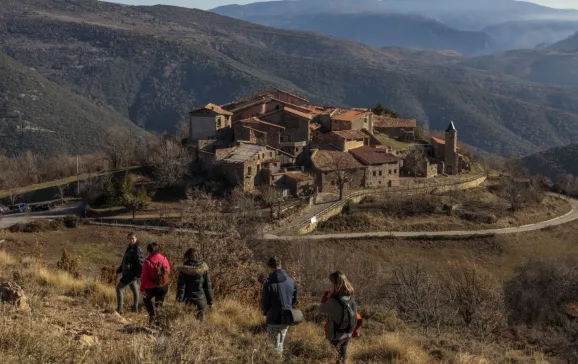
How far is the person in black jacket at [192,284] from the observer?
8844 millimetres

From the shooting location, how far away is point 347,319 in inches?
300

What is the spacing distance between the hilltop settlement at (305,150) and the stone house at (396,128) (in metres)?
1.27

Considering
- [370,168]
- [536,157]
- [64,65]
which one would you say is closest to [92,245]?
[370,168]

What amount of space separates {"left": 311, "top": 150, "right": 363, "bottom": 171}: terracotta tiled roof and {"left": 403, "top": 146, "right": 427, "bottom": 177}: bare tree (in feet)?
19.6

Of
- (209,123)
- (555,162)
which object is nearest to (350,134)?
(209,123)

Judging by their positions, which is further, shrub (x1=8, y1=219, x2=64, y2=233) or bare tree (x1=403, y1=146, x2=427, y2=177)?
bare tree (x1=403, y1=146, x2=427, y2=177)

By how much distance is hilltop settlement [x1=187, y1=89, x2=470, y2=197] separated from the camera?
129 ft

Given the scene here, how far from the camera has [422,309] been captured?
16562 millimetres

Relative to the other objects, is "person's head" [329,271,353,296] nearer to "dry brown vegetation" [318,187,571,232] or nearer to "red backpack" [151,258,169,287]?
"red backpack" [151,258,169,287]

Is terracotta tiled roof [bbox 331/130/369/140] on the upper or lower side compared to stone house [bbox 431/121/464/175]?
upper

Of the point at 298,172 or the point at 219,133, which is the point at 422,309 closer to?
the point at 298,172

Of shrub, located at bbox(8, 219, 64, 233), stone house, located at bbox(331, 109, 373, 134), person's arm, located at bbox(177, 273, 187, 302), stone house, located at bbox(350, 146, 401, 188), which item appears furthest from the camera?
stone house, located at bbox(331, 109, 373, 134)

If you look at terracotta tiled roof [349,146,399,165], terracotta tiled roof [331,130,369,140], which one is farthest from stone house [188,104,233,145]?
terracotta tiled roof [349,146,399,165]

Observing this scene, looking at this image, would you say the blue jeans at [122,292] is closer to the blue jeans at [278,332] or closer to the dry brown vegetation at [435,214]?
the blue jeans at [278,332]
